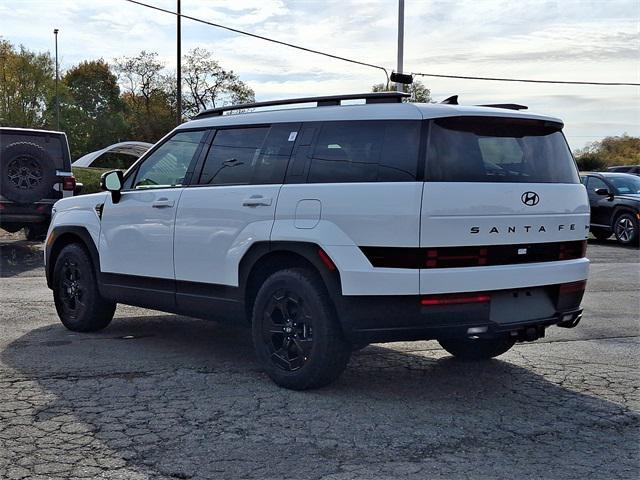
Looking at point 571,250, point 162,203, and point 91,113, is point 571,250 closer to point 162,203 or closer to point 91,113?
point 162,203

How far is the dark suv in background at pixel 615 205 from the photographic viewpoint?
58.6ft

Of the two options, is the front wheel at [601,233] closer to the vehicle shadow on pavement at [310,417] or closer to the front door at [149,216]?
the vehicle shadow on pavement at [310,417]

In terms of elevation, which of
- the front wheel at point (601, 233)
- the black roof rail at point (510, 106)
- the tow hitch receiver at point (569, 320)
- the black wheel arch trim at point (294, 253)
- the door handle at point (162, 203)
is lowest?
the front wheel at point (601, 233)

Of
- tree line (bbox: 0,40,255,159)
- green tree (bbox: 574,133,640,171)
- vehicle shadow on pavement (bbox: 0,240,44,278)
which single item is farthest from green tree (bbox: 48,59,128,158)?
vehicle shadow on pavement (bbox: 0,240,44,278)

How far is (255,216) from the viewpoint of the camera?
18.7ft

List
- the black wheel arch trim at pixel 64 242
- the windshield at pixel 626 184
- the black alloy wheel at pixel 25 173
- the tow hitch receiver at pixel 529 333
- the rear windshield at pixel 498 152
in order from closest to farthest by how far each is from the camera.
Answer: the rear windshield at pixel 498 152 < the tow hitch receiver at pixel 529 333 < the black wheel arch trim at pixel 64 242 < the black alloy wheel at pixel 25 173 < the windshield at pixel 626 184

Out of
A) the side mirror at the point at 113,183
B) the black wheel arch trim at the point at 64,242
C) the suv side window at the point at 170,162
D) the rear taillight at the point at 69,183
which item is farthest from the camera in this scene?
the rear taillight at the point at 69,183

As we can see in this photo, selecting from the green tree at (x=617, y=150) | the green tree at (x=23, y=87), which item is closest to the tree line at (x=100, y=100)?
the green tree at (x=23, y=87)

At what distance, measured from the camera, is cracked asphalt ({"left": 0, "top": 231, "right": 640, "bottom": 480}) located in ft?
13.6

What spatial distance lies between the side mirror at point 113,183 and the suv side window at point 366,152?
214 cm

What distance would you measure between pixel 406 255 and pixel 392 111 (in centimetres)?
97

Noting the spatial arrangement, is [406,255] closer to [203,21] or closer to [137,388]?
[137,388]

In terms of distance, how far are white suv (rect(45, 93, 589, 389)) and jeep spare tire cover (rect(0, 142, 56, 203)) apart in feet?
25.8

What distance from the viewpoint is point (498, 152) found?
537 centimetres
